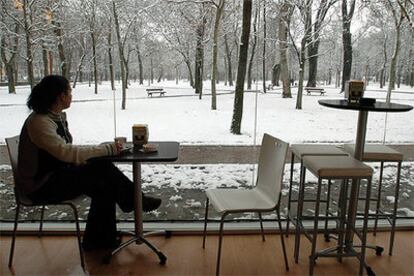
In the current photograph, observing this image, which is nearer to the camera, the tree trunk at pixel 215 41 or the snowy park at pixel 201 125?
the snowy park at pixel 201 125

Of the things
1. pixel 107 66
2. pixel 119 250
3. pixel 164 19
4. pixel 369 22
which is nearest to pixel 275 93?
pixel 369 22

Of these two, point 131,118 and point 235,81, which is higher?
point 235,81

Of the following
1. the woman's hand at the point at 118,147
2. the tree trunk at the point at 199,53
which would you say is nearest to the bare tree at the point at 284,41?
the tree trunk at the point at 199,53

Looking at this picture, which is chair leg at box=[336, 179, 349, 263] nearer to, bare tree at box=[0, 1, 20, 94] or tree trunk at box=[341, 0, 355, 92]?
tree trunk at box=[341, 0, 355, 92]

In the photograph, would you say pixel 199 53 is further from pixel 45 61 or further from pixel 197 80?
pixel 45 61

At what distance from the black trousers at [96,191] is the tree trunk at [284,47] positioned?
71.5 inches

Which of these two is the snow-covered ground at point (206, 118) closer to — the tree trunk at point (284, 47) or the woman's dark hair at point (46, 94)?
the tree trunk at point (284, 47)

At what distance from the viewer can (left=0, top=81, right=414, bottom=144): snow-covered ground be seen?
3232 mm

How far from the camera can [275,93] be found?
343 cm

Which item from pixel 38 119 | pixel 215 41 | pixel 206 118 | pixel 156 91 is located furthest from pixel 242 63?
pixel 38 119

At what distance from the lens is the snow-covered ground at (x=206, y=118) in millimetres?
3232

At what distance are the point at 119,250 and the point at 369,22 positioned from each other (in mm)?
2710

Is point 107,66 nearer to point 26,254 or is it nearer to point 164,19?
point 164,19

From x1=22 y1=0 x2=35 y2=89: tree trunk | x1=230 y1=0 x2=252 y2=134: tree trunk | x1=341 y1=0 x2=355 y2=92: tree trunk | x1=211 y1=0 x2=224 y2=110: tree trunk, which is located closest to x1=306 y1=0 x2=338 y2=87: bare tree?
x1=341 y1=0 x2=355 y2=92: tree trunk
